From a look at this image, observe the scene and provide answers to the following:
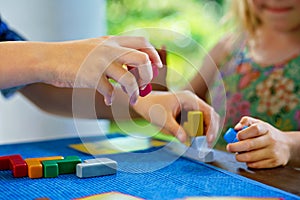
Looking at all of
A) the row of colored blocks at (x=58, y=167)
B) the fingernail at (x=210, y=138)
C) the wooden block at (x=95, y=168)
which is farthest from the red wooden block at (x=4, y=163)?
the fingernail at (x=210, y=138)

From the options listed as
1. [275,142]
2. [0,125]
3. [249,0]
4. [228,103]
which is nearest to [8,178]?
[275,142]

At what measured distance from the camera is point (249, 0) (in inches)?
53.1

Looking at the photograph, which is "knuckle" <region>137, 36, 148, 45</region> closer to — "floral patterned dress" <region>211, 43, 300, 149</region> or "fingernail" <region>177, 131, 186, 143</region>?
"fingernail" <region>177, 131, 186, 143</region>

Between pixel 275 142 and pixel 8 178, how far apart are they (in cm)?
47

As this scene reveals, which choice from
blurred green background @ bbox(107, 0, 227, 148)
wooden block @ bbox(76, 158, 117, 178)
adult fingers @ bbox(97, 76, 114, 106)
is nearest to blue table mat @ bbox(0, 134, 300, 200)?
wooden block @ bbox(76, 158, 117, 178)

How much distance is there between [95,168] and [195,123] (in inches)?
9.1

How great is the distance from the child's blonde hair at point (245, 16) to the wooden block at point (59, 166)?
32.2 inches

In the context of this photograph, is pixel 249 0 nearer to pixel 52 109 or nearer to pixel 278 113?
pixel 278 113

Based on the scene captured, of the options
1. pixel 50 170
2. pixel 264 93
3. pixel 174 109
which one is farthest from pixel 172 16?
pixel 50 170

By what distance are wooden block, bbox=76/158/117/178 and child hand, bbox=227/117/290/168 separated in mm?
229

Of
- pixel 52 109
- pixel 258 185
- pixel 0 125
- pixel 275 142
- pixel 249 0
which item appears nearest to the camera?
pixel 258 185

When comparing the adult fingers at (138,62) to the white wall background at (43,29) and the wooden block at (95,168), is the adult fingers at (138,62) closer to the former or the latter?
the wooden block at (95,168)

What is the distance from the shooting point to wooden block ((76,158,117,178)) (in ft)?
2.42

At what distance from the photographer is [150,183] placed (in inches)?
27.8
